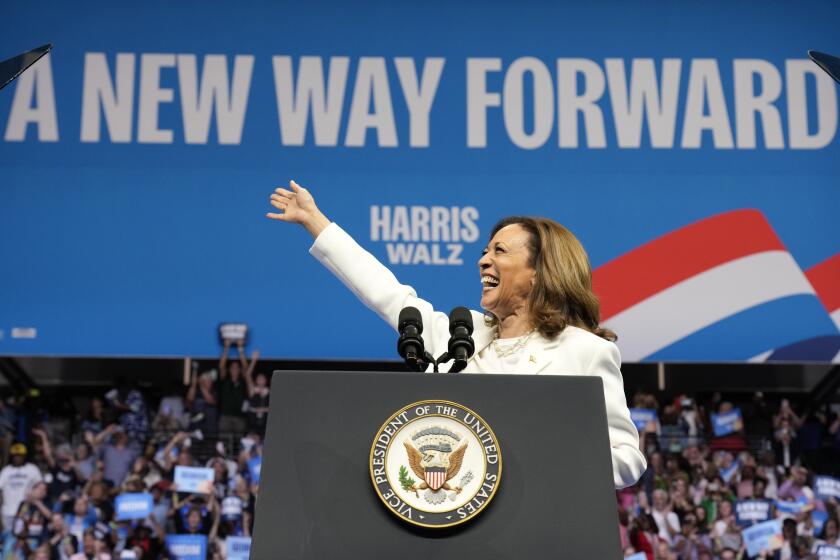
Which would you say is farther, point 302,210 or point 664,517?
point 664,517

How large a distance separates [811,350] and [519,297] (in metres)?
4.26

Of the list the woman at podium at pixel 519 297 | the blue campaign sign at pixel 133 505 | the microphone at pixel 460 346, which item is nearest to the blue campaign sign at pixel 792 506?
the blue campaign sign at pixel 133 505

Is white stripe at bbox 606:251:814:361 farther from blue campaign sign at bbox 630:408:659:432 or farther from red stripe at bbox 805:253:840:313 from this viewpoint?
blue campaign sign at bbox 630:408:659:432

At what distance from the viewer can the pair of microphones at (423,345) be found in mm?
1359

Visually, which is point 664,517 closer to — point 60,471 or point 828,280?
point 828,280

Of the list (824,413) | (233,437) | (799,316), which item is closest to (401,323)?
(799,316)

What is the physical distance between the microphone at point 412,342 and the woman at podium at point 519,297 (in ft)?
0.84

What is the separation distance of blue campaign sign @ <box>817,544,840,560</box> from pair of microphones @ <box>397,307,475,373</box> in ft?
15.6

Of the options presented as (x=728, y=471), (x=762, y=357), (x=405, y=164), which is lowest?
(x=728, y=471)

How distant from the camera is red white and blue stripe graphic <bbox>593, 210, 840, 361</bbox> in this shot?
221 inches

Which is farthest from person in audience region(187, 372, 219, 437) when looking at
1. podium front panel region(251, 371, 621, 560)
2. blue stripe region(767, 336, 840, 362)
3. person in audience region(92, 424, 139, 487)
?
podium front panel region(251, 371, 621, 560)

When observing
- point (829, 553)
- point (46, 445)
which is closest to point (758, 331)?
point (829, 553)

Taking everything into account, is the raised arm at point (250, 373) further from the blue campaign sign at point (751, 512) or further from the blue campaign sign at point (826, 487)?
the blue campaign sign at point (826, 487)

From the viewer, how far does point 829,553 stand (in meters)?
5.53
